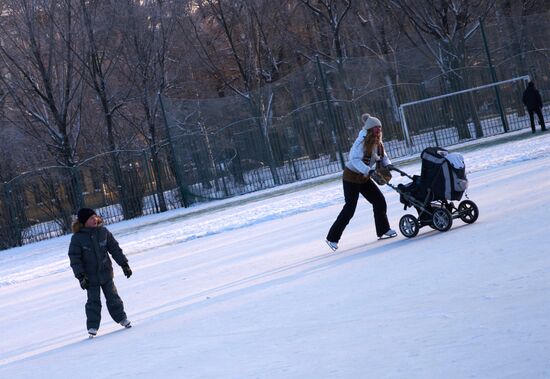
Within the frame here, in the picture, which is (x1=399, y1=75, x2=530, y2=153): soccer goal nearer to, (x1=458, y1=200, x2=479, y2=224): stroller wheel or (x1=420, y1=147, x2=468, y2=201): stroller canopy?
(x1=458, y1=200, x2=479, y2=224): stroller wheel

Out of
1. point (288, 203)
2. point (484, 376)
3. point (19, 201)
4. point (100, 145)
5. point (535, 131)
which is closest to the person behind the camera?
point (484, 376)

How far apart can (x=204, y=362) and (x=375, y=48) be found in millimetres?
36174

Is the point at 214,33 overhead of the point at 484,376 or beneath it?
overhead

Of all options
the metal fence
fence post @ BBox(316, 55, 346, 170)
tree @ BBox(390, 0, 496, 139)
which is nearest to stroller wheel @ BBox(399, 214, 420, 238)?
fence post @ BBox(316, 55, 346, 170)

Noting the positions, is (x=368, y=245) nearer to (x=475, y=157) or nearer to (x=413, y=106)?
(x=475, y=157)

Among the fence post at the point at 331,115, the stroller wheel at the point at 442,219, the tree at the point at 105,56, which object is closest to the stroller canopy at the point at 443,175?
the stroller wheel at the point at 442,219

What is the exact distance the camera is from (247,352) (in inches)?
275

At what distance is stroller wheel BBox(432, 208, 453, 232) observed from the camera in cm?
1127

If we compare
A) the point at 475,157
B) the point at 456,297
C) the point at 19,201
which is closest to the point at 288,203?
the point at 475,157

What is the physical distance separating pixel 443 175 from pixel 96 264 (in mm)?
4181

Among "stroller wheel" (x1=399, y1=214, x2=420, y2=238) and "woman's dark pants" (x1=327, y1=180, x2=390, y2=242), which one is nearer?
"stroller wheel" (x1=399, y1=214, x2=420, y2=238)

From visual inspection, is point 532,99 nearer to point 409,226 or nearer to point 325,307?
point 409,226

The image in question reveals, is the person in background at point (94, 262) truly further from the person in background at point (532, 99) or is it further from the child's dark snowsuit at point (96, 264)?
the person in background at point (532, 99)

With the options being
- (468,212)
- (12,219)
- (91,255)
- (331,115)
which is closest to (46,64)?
(12,219)
